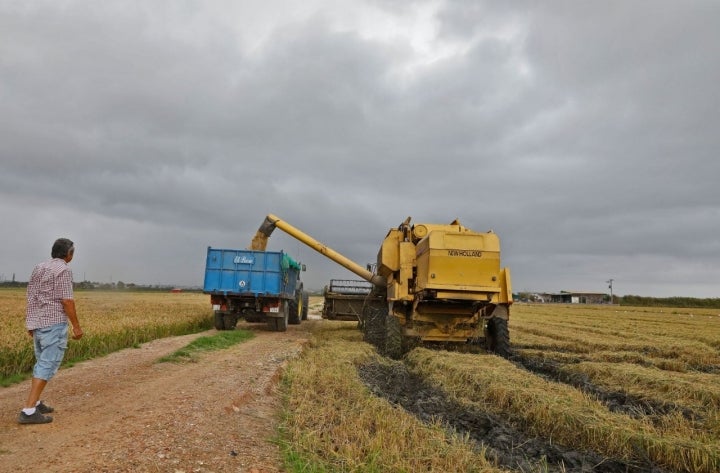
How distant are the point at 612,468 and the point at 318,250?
13.0 m

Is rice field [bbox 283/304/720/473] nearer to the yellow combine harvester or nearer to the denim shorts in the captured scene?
the yellow combine harvester

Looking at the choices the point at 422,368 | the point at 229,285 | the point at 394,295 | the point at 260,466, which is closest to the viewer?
the point at 260,466

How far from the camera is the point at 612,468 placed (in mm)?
4863

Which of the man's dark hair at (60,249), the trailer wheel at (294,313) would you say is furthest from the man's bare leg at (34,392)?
the trailer wheel at (294,313)

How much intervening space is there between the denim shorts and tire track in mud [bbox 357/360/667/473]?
14.1 ft

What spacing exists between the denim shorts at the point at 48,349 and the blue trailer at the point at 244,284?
10358mm

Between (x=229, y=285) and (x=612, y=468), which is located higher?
(x=229, y=285)

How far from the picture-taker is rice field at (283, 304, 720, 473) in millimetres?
4574

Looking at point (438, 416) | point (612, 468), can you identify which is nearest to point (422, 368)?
point (438, 416)

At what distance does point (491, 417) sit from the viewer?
20.9ft

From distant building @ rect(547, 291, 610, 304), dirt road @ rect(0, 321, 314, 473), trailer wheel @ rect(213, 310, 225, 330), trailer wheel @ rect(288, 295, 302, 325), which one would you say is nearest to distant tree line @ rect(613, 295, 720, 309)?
distant building @ rect(547, 291, 610, 304)

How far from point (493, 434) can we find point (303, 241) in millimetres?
12204

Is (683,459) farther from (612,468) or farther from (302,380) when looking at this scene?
(302,380)

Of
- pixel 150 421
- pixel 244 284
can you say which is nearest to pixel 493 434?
pixel 150 421
